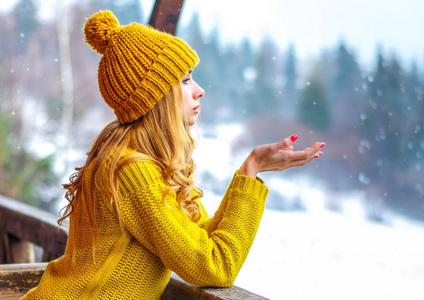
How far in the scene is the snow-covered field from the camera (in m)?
3.62

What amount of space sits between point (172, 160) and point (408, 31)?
2.46 meters

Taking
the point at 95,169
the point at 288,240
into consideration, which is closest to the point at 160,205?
the point at 95,169

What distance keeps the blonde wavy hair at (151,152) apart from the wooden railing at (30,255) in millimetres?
199

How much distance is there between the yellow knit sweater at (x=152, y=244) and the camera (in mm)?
1164

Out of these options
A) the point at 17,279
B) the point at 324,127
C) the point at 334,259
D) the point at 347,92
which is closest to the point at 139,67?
the point at 17,279

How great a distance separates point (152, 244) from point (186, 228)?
10cm

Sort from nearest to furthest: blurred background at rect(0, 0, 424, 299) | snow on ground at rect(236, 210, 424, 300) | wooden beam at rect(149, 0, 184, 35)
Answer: wooden beam at rect(149, 0, 184, 35)
blurred background at rect(0, 0, 424, 299)
snow on ground at rect(236, 210, 424, 300)

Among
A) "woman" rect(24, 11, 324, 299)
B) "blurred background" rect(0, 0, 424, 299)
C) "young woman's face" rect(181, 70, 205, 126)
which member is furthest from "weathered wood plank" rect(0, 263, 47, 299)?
"blurred background" rect(0, 0, 424, 299)

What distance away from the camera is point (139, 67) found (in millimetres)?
1287

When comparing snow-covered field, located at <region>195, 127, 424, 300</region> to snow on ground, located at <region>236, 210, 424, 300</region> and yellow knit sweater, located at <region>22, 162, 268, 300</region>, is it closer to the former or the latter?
snow on ground, located at <region>236, 210, 424, 300</region>

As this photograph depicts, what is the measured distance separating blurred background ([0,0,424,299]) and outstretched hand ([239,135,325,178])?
1.48 meters

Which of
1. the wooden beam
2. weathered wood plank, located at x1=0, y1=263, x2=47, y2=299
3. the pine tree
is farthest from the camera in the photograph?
the pine tree

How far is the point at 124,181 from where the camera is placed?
1211 millimetres

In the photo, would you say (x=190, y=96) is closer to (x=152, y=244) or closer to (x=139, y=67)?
(x=139, y=67)
